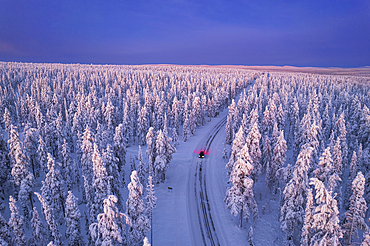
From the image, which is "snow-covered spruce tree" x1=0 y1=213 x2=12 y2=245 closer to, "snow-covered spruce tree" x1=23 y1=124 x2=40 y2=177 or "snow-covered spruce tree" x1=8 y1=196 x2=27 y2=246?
"snow-covered spruce tree" x1=8 y1=196 x2=27 y2=246

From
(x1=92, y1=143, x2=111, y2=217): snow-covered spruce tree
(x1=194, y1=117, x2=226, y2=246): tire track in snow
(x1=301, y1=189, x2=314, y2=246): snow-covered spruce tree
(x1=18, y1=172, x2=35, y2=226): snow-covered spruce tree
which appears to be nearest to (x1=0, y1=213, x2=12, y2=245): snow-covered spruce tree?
(x1=18, y1=172, x2=35, y2=226): snow-covered spruce tree

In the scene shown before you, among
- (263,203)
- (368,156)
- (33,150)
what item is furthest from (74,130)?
(368,156)

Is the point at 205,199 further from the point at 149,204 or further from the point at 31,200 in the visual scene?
the point at 31,200

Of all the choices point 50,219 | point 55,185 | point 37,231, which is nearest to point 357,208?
point 50,219

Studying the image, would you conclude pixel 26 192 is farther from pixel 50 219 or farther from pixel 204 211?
pixel 204 211

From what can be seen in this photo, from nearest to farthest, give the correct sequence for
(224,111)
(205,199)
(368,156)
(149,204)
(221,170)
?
(149,204)
(205,199)
(368,156)
(221,170)
(224,111)

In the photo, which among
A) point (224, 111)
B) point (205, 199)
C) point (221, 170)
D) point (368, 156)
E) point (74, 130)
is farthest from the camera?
point (224, 111)
